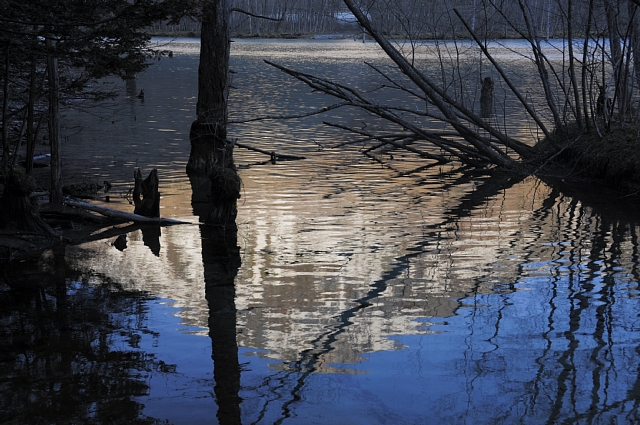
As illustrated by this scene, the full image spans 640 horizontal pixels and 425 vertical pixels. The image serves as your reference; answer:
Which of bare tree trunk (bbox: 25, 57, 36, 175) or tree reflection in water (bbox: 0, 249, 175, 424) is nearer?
tree reflection in water (bbox: 0, 249, 175, 424)

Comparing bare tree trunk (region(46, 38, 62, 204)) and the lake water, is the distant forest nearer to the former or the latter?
bare tree trunk (region(46, 38, 62, 204))

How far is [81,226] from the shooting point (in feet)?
32.8

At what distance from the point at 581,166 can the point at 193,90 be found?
79.2ft

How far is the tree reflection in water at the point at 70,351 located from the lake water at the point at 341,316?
17 millimetres

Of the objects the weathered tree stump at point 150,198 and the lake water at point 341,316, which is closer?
the lake water at point 341,316

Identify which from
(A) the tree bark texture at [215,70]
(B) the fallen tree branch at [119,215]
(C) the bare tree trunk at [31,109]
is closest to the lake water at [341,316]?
(B) the fallen tree branch at [119,215]

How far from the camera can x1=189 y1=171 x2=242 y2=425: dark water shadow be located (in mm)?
4719

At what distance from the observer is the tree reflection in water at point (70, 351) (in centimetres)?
451


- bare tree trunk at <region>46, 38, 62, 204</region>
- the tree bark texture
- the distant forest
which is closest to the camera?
bare tree trunk at <region>46, 38, 62, 204</region>

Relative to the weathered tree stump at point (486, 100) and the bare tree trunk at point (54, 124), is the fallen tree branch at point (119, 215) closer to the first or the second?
the bare tree trunk at point (54, 124)

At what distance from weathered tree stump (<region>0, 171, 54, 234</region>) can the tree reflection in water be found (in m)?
1.22

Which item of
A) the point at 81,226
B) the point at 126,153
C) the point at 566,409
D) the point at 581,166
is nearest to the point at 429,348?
the point at 566,409

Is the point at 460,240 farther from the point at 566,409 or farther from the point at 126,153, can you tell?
the point at 126,153

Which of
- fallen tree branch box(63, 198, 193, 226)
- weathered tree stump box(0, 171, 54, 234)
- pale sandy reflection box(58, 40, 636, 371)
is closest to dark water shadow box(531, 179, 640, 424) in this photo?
pale sandy reflection box(58, 40, 636, 371)
